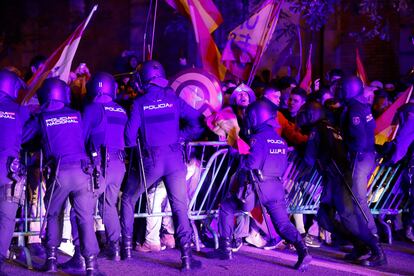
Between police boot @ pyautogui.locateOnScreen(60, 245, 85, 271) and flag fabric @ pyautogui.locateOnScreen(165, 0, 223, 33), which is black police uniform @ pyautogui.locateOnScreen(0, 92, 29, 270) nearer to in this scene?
police boot @ pyautogui.locateOnScreen(60, 245, 85, 271)

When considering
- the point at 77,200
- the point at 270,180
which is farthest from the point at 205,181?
the point at 77,200

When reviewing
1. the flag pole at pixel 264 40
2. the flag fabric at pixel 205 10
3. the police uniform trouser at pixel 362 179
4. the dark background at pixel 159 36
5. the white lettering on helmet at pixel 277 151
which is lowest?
the police uniform trouser at pixel 362 179

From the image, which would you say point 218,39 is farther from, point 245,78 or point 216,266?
point 216,266

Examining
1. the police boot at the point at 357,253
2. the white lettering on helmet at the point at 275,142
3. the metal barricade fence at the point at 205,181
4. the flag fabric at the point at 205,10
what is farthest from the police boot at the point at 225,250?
the flag fabric at the point at 205,10

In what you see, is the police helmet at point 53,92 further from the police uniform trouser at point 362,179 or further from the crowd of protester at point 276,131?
the police uniform trouser at point 362,179

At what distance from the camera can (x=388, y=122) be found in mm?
10070

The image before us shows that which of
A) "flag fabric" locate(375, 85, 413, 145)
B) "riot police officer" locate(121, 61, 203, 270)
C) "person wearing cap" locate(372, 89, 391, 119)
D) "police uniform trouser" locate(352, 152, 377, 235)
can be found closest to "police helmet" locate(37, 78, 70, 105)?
"riot police officer" locate(121, 61, 203, 270)

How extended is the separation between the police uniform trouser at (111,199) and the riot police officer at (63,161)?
51 centimetres

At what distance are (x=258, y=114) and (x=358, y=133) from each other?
1402 millimetres

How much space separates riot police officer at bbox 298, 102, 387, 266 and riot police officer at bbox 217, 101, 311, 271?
0.67m

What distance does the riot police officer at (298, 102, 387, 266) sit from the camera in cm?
809

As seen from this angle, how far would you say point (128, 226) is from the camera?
783 centimetres

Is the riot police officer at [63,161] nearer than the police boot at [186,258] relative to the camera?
Yes

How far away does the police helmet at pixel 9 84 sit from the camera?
22.8 feet
